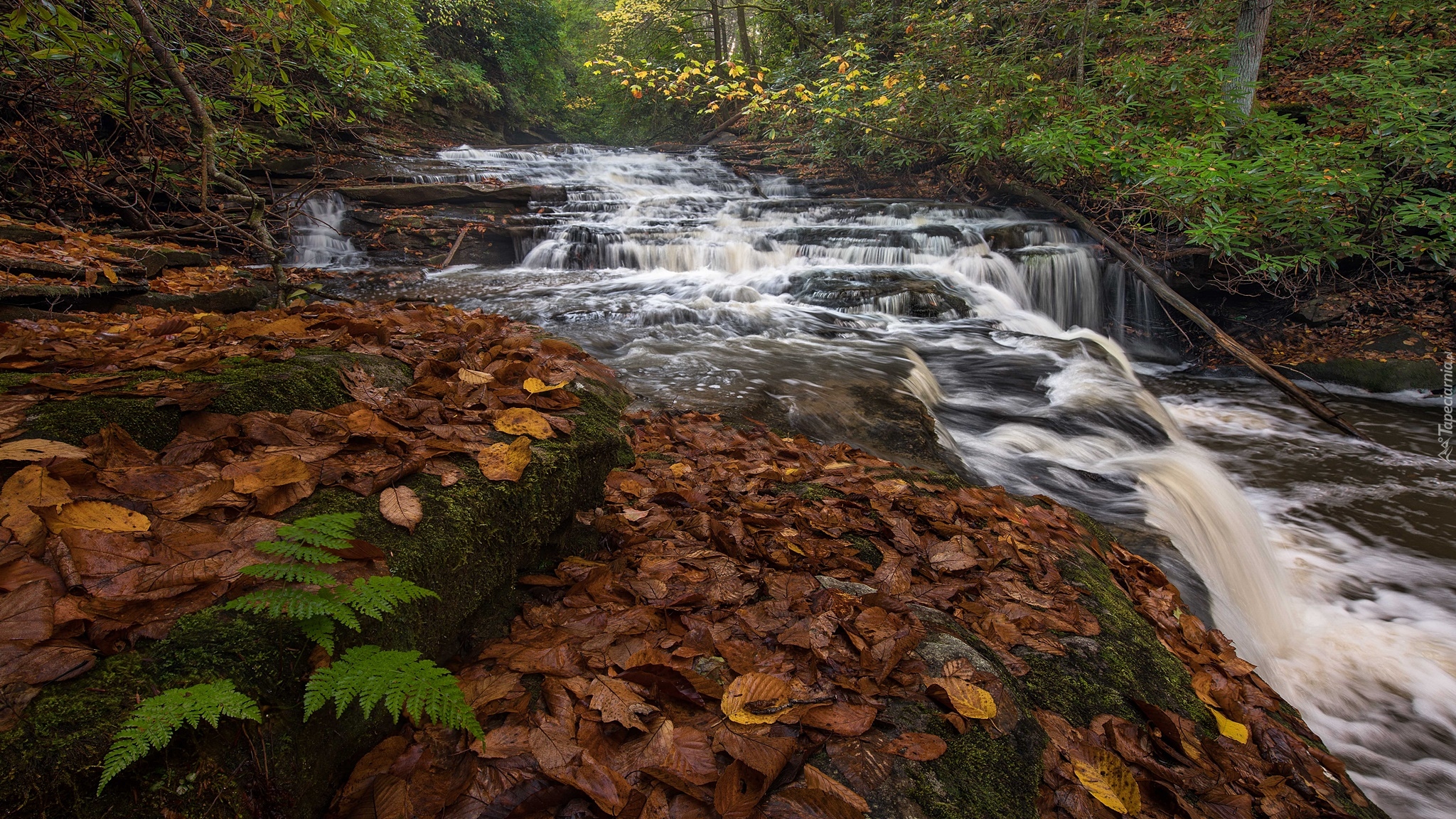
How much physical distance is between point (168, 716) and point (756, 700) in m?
1.18

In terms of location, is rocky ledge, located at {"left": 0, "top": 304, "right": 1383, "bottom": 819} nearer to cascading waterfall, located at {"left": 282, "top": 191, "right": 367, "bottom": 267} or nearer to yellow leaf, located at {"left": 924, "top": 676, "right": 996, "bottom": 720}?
yellow leaf, located at {"left": 924, "top": 676, "right": 996, "bottom": 720}

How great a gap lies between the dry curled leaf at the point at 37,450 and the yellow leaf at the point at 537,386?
1303 millimetres

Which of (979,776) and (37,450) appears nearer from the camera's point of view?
(37,450)

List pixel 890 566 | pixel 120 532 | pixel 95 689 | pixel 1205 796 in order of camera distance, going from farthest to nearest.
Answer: pixel 890 566, pixel 1205 796, pixel 120 532, pixel 95 689

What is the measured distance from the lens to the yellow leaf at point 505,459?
193 centimetres

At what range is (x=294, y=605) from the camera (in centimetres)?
114

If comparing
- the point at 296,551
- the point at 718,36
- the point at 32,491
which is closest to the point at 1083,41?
the point at 296,551

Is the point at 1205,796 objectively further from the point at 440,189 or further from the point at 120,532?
the point at 440,189

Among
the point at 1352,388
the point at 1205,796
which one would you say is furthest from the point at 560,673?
the point at 1352,388

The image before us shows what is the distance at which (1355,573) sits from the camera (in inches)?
186

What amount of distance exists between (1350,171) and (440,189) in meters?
14.0

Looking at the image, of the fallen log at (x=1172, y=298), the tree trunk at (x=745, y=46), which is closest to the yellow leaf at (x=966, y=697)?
the fallen log at (x=1172, y=298)

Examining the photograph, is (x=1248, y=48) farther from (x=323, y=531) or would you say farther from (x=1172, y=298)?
(x=323, y=531)

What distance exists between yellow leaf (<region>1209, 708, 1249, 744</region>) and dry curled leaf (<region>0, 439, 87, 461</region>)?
3607 mm
